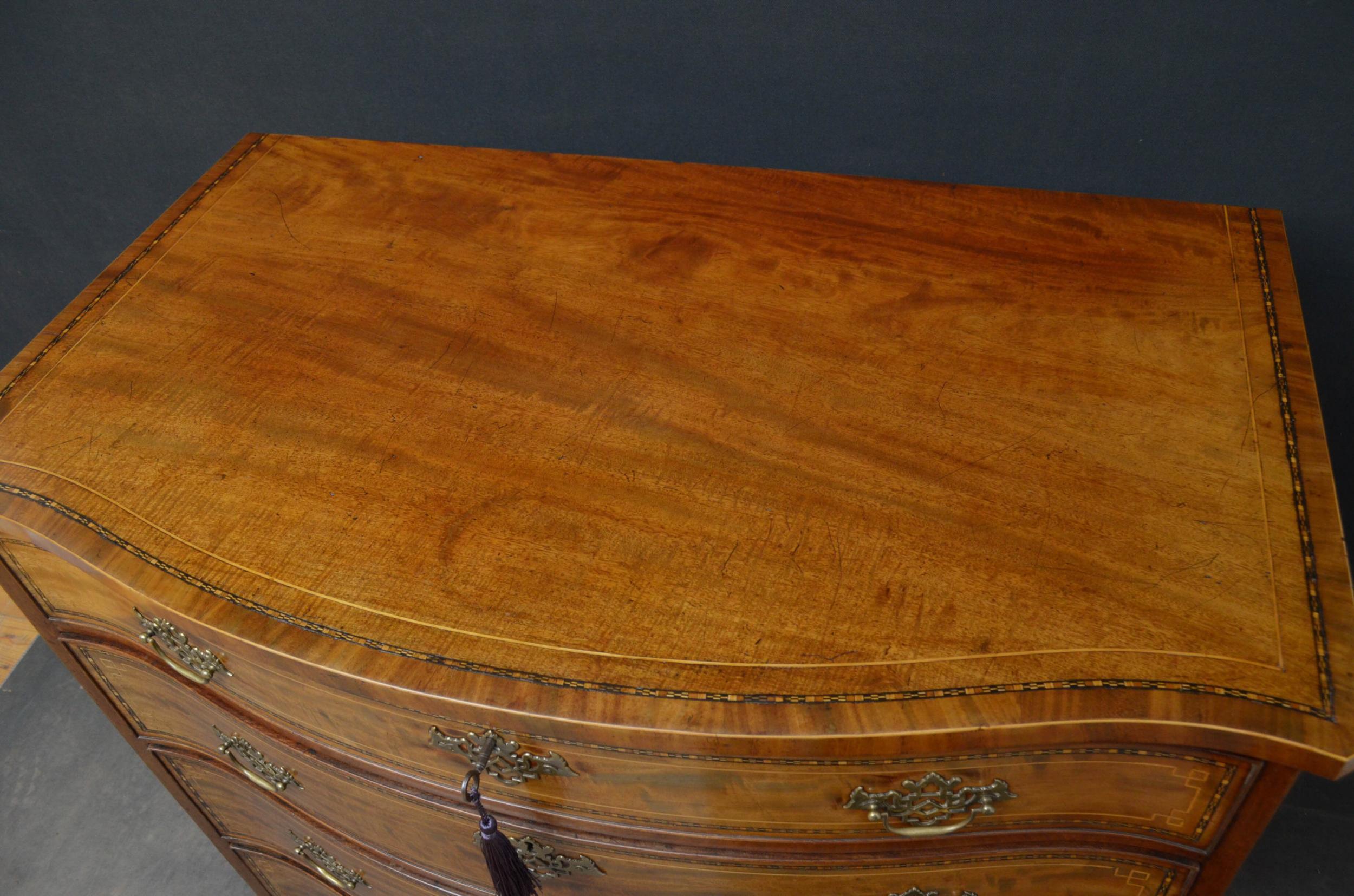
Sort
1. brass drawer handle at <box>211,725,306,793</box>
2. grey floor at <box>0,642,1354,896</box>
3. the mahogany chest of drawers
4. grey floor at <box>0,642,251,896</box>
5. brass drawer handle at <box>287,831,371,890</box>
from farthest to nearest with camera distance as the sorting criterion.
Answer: grey floor at <box>0,642,251,896</box>
grey floor at <box>0,642,1354,896</box>
brass drawer handle at <box>287,831,371,890</box>
brass drawer handle at <box>211,725,306,793</box>
the mahogany chest of drawers

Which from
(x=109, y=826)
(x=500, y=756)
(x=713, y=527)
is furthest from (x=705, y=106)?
(x=109, y=826)

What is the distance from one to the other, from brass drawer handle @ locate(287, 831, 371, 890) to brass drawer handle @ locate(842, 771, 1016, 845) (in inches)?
29.0

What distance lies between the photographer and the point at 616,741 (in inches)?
32.9

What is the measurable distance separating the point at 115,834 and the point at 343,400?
122cm

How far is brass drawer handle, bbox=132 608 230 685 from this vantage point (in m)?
1.05

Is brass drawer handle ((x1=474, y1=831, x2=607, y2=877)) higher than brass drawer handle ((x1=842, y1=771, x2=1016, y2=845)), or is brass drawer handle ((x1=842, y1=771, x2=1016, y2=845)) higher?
brass drawer handle ((x1=842, y1=771, x2=1016, y2=845))

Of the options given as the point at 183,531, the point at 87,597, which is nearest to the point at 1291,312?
the point at 183,531

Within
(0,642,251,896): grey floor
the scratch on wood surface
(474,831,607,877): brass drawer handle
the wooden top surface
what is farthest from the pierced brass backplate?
(0,642,251,896): grey floor

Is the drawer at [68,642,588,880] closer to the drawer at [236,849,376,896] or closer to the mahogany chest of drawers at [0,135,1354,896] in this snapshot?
the mahogany chest of drawers at [0,135,1354,896]

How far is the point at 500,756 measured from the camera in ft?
A: 3.04

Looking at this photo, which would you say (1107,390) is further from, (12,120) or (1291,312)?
(12,120)

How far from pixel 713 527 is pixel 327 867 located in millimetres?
810

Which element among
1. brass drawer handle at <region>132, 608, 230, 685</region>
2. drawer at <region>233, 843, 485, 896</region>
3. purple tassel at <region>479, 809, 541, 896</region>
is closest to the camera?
purple tassel at <region>479, 809, 541, 896</region>

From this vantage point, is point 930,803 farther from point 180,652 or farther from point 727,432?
point 180,652
